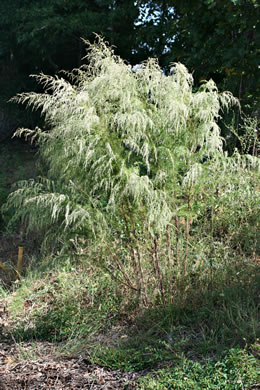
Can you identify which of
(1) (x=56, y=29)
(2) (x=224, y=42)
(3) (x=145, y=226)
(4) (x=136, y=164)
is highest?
(1) (x=56, y=29)

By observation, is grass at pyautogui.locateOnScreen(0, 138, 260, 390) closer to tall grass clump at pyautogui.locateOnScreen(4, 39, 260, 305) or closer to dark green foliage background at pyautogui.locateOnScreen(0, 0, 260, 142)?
tall grass clump at pyautogui.locateOnScreen(4, 39, 260, 305)

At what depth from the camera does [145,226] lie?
3.72m

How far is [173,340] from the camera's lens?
3490mm

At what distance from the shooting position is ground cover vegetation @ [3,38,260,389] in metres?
3.33

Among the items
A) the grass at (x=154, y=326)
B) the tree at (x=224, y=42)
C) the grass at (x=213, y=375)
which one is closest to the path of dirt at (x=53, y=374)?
the grass at (x=154, y=326)

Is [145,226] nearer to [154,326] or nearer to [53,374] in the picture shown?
[154,326]

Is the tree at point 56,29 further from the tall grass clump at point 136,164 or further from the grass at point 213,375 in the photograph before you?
the grass at point 213,375

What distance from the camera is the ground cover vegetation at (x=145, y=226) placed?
3334mm

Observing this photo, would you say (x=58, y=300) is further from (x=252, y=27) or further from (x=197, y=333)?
(x=252, y=27)

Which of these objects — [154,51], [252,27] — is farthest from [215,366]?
[154,51]

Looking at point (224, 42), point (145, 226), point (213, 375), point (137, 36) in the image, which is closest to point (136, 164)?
point (145, 226)

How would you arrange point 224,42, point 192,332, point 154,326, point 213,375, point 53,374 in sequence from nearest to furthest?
point 213,375 < point 53,374 < point 192,332 < point 154,326 < point 224,42

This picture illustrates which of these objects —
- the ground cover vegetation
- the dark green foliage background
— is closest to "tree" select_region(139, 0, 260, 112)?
the dark green foliage background

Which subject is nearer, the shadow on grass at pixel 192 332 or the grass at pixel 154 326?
the grass at pixel 154 326
